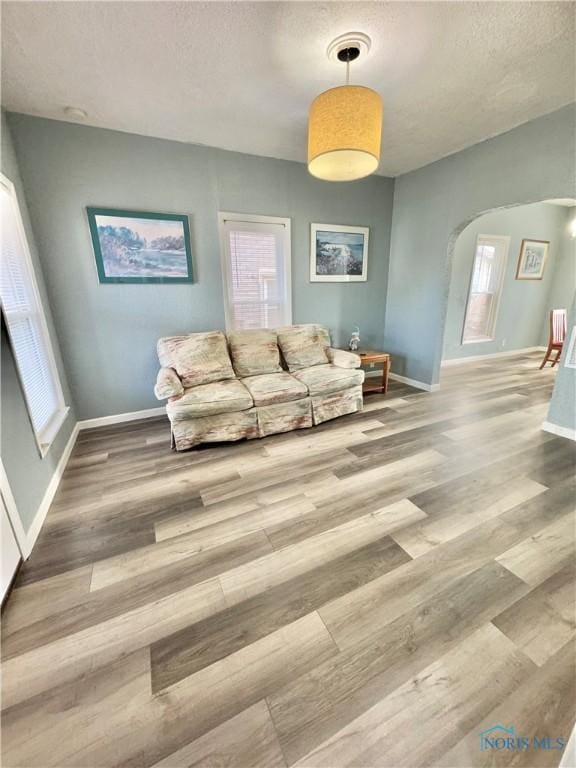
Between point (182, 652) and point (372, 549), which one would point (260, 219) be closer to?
point (372, 549)

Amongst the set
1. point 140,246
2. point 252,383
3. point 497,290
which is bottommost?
point 252,383

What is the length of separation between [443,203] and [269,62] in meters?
2.51

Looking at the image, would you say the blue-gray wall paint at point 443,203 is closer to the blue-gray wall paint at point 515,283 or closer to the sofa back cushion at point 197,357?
the blue-gray wall paint at point 515,283

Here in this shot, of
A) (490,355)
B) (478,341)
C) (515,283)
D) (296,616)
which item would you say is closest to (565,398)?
(296,616)

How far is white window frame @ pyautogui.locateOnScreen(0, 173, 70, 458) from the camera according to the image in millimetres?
2026

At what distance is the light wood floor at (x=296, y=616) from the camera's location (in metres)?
0.95

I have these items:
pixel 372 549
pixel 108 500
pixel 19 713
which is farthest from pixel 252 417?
pixel 19 713

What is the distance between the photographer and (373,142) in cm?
173

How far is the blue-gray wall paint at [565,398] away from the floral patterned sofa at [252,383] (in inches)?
69.1

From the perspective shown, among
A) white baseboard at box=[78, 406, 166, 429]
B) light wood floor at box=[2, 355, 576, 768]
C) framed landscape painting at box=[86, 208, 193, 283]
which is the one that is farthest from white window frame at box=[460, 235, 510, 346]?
white baseboard at box=[78, 406, 166, 429]

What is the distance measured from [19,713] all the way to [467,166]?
16.1ft

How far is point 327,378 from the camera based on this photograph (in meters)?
3.08

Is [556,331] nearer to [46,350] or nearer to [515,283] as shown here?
[515,283]

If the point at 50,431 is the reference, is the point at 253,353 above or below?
above
